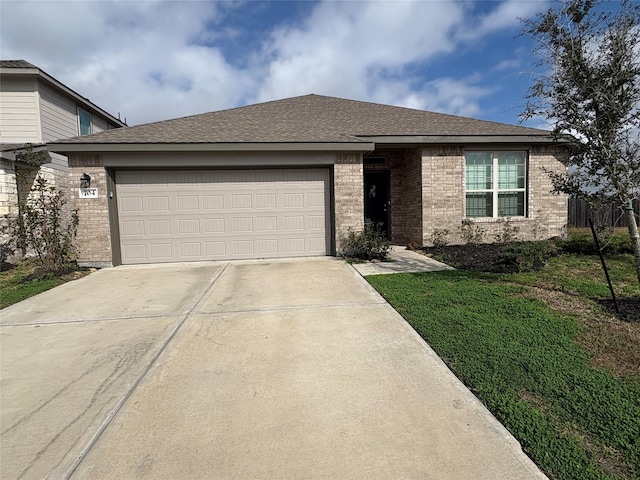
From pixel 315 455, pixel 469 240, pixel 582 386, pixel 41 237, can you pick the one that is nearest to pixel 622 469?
pixel 582 386

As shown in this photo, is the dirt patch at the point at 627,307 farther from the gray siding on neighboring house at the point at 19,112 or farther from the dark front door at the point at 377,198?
the gray siding on neighboring house at the point at 19,112

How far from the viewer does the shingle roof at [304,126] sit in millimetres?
8711

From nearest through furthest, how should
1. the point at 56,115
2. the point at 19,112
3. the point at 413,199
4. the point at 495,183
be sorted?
the point at 495,183 < the point at 413,199 < the point at 19,112 < the point at 56,115

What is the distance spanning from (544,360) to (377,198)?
8.57 metres

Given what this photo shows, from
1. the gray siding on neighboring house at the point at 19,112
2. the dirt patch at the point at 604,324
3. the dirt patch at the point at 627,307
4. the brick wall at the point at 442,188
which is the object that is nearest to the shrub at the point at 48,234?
the gray siding on neighboring house at the point at 19,112

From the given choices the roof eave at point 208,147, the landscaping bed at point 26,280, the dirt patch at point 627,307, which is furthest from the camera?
the roof eave at point 208,147

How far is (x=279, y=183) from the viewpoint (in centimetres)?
921

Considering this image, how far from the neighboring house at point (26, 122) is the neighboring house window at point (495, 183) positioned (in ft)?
39.7

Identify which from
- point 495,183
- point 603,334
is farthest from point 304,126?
point 603,334

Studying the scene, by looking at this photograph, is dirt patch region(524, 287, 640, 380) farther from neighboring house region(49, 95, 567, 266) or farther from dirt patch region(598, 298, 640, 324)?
neighboring house region(49, 95, 567, 266)

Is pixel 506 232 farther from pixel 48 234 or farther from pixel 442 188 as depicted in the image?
pixel 48 234

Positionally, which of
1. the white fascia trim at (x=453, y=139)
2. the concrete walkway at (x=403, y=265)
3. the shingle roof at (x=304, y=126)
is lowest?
the concrete walkway at (x=403, y=265)

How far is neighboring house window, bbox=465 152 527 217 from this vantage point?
10195 millimetres

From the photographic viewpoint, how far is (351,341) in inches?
155
